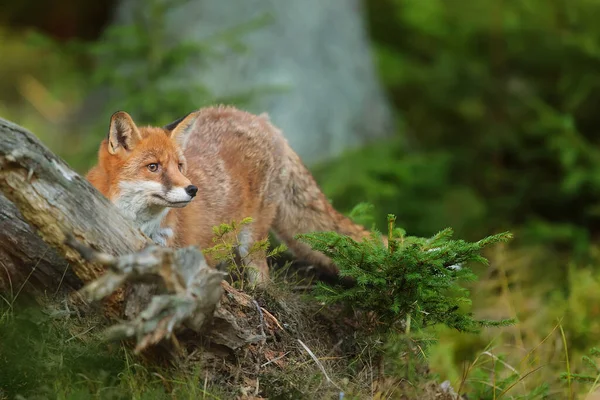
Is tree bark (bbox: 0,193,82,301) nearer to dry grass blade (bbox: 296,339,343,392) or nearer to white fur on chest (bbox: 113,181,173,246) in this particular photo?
white fur on chest (bbox: 113,181,173,246)

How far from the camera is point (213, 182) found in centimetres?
504

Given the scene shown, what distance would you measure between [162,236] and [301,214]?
114 cm

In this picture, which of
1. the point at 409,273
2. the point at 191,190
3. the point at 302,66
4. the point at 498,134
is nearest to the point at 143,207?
the point at 191,190

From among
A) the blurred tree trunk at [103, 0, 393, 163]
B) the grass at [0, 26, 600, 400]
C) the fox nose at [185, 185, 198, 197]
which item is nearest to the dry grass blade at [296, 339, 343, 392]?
the grass at [0, 26, 600, 400]

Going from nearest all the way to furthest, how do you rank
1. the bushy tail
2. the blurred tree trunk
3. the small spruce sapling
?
the small spruce sapling → the bushy tail → the blurred tree trunk

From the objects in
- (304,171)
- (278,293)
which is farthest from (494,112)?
(278,293)

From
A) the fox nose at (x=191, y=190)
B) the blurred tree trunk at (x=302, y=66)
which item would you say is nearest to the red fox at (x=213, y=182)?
the fox nose at (x=191, y=190)

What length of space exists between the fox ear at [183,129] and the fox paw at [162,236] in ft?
1.84

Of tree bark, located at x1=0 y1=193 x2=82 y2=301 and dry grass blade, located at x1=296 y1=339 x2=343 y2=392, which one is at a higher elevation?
tree bark, located at x1=0 y1=193 x2=82 y2=301

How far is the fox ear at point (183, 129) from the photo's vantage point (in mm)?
4599

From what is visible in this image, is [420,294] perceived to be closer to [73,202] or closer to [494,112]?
[73,202]

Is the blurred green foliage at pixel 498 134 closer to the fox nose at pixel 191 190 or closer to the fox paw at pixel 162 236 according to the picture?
the fox paw at pixel 162 236

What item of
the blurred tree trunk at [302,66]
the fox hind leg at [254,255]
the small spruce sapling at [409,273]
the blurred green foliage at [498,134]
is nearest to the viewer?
the small spruce sapling at [409,273]

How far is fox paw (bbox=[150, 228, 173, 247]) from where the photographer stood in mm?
4480
